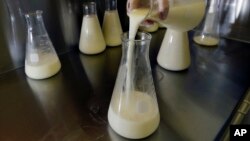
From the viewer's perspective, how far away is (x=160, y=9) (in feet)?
1.63

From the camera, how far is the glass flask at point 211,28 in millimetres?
969

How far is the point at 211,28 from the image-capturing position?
999mm

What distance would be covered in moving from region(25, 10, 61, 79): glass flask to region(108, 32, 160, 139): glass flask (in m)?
0.31

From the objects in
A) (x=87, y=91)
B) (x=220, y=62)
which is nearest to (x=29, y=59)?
(x=87, y=91)

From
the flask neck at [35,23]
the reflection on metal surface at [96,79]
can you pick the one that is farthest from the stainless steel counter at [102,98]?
the flask neck at [35,23]

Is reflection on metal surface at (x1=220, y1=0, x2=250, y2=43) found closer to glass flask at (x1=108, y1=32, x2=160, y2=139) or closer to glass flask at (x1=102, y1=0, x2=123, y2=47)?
glass flask at (x1=102, y1=0, x2=123, y2=47)

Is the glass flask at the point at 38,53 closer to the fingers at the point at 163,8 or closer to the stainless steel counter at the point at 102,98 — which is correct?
the stainless steel counter at the point at 102,98

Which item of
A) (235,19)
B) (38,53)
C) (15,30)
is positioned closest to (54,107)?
(38,53)

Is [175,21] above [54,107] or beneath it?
above

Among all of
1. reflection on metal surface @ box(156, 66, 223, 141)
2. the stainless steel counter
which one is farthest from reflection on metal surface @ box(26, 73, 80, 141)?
reflection on metal surface @ box(156, 66, 223, 141)

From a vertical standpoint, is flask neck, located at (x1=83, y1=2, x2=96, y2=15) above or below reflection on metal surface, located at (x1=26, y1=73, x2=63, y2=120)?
above

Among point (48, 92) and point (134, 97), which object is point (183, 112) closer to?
point (134, 97)

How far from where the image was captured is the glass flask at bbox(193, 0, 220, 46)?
3.18 feet

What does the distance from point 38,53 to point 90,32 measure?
22 cm
